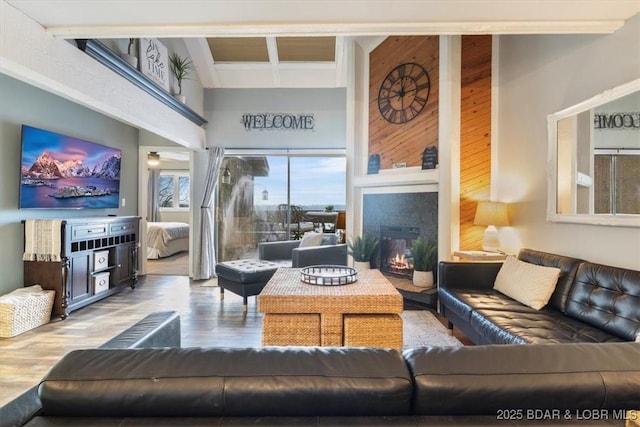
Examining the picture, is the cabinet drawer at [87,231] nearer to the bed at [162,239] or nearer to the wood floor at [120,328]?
the wood floor at [120,328]

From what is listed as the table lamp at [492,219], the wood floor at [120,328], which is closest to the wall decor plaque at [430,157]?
the table lamp at [492,219]

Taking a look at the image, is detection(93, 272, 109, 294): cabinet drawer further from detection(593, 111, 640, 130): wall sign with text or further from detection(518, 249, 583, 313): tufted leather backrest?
detection(593, 111, 640, 130): wall sign with text

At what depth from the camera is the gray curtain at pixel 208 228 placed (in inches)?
209

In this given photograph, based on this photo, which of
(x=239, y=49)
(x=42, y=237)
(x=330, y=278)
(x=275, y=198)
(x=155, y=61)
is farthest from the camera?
(x=275, y=198)

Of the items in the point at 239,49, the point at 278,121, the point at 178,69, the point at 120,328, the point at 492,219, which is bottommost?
the point at 120,328

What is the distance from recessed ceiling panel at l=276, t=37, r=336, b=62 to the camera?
5.11 metres

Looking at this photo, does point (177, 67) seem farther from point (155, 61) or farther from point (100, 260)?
point (100, 260)

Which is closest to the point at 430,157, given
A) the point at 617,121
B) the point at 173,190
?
the point at 617,121

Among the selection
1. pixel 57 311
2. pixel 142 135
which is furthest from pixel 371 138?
pixel 57 311

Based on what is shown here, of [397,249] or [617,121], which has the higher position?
[617,121]

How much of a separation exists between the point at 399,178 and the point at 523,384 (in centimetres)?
374

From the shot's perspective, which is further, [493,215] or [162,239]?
[162,239]

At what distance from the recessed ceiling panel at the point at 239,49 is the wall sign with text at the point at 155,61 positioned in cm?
100

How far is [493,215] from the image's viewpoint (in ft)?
11.0
